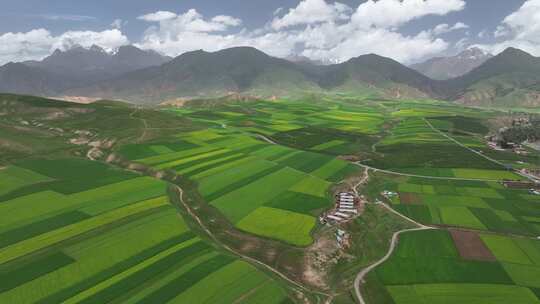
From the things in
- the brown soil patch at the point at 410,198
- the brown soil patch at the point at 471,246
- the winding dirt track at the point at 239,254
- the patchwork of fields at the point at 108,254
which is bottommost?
the winding dirt track at the point at 239,254

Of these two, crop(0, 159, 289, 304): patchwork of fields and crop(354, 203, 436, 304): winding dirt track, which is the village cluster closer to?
crop(354, 203, 436, 304): winding dirt track

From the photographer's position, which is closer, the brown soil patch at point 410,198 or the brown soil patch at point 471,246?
the brown soil patch at point 471,246

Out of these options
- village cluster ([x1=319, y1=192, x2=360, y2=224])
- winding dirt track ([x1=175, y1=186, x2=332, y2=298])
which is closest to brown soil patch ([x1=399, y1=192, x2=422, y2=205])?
village cluster ([x1=319, y1=192, x2=360, y2=224])

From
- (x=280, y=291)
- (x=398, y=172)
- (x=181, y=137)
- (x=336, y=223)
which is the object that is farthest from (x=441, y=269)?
(x=181, y=137)

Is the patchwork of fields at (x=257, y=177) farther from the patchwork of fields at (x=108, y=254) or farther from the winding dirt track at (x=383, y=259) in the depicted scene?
the patchwork of fields at (x=108, y=254)

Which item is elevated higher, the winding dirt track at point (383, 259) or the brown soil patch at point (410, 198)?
the brown soil patch at point (410, 198)

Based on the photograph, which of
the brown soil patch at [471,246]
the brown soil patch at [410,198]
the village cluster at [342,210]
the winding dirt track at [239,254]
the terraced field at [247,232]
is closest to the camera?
the terraced field at [247,232]

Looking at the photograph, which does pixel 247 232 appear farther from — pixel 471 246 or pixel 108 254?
pixel 471 246

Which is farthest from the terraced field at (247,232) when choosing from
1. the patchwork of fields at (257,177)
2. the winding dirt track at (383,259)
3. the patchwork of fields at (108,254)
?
the winding dirt track at (383,259)
